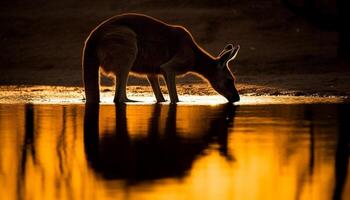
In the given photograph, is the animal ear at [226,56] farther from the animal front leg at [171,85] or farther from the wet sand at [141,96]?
the animal front leg at [171,85]

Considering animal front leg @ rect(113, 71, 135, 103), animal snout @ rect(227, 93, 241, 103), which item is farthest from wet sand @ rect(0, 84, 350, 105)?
animal front leg @ rect(113, 71, 135, 103)

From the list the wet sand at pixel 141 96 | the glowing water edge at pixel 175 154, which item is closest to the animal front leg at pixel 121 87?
the wet sand at pixel 141 96

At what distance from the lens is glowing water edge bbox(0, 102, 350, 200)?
6.17 metres

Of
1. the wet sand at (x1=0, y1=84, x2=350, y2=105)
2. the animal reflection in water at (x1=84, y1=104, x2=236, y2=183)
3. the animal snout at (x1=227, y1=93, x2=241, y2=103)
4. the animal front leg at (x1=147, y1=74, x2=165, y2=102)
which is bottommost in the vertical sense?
the wet sand at (x1=0, y1=84, x2=350, y2=105)

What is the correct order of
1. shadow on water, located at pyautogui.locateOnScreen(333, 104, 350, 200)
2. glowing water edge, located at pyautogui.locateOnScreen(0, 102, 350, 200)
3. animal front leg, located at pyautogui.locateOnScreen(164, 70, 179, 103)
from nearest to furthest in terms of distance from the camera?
glowing water edge, located at pyautogui.locateOnScreen(0, 102, 350, 200) < shadow on water, located at pyautogui.locateOnScreen(333, 104, 350, 200) < animal front leg, located at pyautogui.locateOnScreen(164, 70, 179, 103)

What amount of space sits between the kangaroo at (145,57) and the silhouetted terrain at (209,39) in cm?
205

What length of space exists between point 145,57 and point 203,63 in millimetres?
1225

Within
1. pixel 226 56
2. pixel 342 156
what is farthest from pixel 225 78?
pixel 342 156

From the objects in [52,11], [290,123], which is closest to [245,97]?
[290,123]

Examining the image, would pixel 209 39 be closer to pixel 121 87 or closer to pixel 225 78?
pixel 225 78

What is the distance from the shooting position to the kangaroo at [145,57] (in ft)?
48.8

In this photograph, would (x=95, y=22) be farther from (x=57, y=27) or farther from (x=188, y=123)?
(x=188, y=123)

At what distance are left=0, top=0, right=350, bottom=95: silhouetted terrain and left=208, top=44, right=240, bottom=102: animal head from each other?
1.91 metres

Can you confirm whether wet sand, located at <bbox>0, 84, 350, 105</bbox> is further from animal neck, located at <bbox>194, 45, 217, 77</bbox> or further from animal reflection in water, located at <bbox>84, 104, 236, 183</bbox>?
animal reflection in water, located at <bbox>84, 104, 236, 183</bbox>
